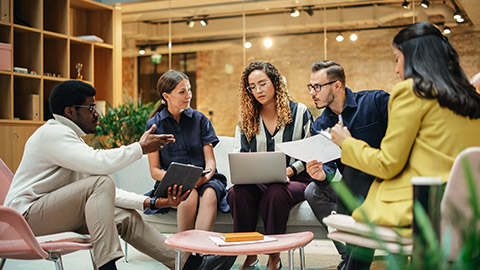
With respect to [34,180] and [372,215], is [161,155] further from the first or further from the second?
[372,215]

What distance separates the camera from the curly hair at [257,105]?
3.26 metres

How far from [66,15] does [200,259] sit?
4027mm

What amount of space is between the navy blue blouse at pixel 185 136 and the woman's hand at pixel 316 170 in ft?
2.87

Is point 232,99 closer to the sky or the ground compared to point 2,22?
closer to the ground

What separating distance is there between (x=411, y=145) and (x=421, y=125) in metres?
0.07

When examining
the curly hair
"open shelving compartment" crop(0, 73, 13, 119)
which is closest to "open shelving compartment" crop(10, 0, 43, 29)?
"open shelving compartment" crop(0, 73, 13, 119)

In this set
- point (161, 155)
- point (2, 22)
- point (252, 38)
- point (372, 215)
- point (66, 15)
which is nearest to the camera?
point (372, 215)

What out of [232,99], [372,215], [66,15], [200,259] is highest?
Result: [66,15]

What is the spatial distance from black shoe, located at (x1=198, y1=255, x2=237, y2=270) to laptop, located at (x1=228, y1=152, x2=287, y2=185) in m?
0.42

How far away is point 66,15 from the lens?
582cm

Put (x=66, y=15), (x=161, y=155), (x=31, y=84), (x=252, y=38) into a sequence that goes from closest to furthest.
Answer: (x=161, y=155), (x=31, y=84), (x=66, y=15), (x=252, y=38)

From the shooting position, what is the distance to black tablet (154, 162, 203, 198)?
8.30 ft

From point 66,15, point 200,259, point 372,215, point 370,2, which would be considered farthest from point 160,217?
point 370,2

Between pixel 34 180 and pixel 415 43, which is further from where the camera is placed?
pixel 34 180
